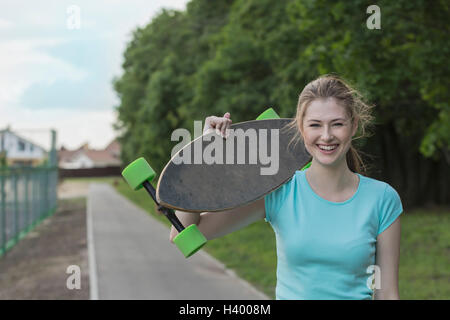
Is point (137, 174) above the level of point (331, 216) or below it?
above

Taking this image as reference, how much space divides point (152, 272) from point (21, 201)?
7384 millimetres

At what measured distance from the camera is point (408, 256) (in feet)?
36.4

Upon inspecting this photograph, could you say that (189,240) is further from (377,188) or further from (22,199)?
(22,199)

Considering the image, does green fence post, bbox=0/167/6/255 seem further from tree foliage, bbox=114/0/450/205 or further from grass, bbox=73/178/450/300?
tree foliage, bbox=114/0/450/205

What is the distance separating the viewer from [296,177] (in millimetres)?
2193

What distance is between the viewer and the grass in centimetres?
844

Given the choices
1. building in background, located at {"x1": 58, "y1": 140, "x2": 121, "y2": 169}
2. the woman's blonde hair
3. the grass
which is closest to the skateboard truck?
the woman's blonde hair

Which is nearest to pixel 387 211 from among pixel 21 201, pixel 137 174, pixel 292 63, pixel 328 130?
pixel 328 130

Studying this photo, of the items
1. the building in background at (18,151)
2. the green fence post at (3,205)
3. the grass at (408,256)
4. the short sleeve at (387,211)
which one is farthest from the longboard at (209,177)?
the building in background at (18,151)
